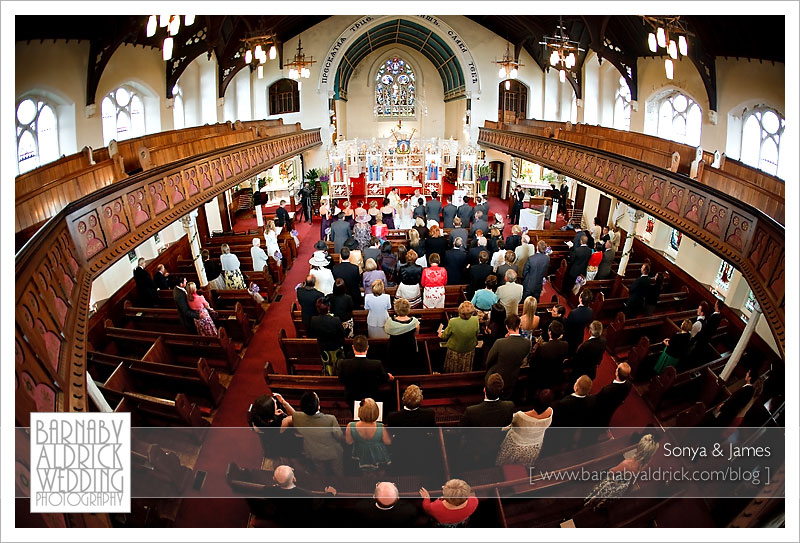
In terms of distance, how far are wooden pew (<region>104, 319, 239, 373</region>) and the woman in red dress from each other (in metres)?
3.35

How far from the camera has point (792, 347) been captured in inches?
151

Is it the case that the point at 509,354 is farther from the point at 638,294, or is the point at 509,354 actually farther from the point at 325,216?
the point at 325,216

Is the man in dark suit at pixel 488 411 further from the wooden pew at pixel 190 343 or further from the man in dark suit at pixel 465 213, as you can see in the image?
the man in dark suit at pixel 465 213

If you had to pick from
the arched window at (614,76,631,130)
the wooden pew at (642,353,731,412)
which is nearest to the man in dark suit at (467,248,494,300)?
the wooden pew at (642,353,731,412)

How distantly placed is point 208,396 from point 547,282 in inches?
329

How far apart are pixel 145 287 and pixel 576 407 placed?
8.07 m

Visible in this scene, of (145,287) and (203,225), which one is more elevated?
(203,225)

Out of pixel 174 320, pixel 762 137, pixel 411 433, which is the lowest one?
pixel 411 433

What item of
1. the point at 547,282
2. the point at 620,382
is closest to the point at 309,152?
the point at 547,282

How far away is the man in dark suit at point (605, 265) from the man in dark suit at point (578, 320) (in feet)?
12.8

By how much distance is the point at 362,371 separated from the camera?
5492 mm

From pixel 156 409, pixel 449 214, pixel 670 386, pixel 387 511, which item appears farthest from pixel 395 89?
pixel 387 511
